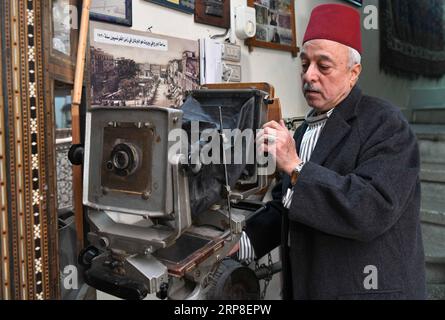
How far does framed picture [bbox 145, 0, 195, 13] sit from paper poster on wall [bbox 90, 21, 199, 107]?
0.36ft

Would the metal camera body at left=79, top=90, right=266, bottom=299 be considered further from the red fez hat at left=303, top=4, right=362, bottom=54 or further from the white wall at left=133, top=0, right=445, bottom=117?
the white wall at left=133, top=0, right=445, bottom=117

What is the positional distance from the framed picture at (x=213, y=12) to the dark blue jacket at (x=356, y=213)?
31.8 inches

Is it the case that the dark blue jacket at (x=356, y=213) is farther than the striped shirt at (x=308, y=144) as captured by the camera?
No

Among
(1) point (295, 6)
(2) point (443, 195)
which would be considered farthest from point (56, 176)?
(2) point (443, 195)

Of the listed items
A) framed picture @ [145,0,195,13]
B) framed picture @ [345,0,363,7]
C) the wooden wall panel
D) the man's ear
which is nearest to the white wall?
framed picture @ [145,0,195,13]

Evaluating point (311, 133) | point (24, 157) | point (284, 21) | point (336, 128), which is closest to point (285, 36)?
point (284, 21)

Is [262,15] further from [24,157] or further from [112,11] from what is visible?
[24,157]

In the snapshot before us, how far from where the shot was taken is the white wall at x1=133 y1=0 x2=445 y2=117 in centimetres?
138

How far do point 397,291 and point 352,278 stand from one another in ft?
0.35

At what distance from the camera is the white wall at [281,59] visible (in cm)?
138

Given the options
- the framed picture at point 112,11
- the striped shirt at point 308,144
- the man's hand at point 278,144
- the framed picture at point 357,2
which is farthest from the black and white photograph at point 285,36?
the man's hand at point 278,144

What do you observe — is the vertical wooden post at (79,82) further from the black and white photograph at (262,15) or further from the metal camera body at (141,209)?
the black and white photograph at (262,15)

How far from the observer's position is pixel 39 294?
0.95 m
